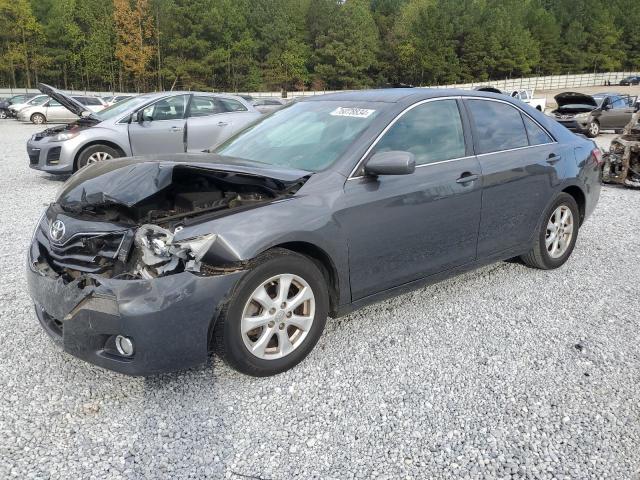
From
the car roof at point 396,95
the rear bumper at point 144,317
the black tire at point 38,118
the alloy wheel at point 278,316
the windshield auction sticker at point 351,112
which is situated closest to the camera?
the rear bumper at point 144,317

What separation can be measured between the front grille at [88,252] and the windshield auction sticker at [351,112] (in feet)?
5.81

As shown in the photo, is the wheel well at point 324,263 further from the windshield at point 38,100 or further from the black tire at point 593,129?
the windshield at point 38,100

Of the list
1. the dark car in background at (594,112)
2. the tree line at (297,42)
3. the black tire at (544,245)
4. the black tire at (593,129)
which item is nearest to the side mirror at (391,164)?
the black tire at (544,245)

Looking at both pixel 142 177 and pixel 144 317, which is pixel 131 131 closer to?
pixel 142 177

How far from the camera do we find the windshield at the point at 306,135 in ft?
11.8

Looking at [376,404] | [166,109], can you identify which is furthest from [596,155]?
[166,109]

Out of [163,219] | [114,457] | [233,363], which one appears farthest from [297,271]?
[114,457]

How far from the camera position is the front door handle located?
154 inches

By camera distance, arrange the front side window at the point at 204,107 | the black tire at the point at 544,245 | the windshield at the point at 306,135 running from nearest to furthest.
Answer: the windshield at the point at 306,135 < the black tire at the point at 544,245 < the front side window at the point at 204,107

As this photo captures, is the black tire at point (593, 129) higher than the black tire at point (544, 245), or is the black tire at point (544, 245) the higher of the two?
the black tire at point (544, 245)

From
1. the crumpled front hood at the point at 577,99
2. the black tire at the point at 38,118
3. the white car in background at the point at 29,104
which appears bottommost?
the black tire at the point at 38,118

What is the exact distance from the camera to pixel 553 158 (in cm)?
469

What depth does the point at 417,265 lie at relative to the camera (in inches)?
147

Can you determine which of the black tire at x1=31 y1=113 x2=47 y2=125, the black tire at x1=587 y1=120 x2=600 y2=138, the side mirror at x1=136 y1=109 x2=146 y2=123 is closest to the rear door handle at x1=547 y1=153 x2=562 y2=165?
the side mirror at x1=136 y1=109 x2=146 y2=123
